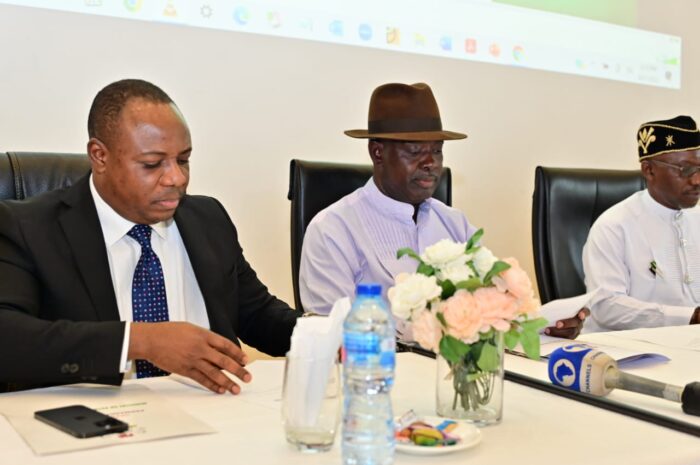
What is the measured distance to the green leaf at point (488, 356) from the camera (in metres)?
1.17

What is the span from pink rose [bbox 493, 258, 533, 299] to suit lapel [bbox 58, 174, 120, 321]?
0.87 m

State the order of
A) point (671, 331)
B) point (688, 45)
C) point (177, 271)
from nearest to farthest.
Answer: point (177, 271) < point (671, 331) < point (688, 45)

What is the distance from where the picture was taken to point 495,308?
113 cm

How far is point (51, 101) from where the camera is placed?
2.60 meters

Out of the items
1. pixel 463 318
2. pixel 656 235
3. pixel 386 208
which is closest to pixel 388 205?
pixel 386 208

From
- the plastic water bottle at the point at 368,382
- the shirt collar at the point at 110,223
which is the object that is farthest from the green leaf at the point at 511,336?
the shirt collar at the point at 110,223

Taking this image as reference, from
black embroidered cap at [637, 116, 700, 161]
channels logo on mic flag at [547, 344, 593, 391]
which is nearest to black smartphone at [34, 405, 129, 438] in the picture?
channels logo on mic flag at [547, 344, 593, 391]

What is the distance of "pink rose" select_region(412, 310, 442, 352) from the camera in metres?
1.15

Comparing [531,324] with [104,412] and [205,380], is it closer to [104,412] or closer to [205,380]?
[205,380]

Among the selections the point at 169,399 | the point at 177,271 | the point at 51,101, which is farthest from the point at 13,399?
the point at 51,101

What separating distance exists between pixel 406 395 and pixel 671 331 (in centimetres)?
103

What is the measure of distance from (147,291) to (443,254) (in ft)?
2.71

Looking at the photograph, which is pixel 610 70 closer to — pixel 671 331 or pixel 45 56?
pixel 671 331

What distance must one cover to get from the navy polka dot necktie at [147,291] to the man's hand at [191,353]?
1.13ft
